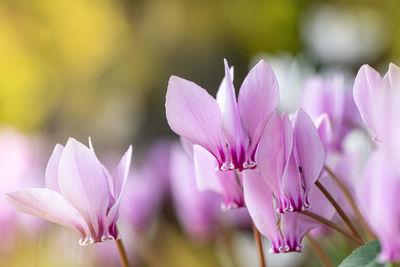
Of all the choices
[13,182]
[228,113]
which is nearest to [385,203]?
[228,113]

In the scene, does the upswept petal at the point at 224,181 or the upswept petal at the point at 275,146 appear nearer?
the upswept petal at the point at 275,146

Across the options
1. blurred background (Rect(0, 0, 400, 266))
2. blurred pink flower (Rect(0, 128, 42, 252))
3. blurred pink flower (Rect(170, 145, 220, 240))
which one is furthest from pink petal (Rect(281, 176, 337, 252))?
blurred background (Rect(0, 0, 400, 266))

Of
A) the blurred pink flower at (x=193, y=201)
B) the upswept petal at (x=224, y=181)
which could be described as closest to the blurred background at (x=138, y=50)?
the blurred pink flower at (x=193, y=201)

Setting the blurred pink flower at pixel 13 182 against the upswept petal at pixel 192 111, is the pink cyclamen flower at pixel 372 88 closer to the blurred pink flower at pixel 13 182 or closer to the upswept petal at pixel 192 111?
the upswept petal at pixel 192 111

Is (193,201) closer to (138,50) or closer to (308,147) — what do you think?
(308,147)

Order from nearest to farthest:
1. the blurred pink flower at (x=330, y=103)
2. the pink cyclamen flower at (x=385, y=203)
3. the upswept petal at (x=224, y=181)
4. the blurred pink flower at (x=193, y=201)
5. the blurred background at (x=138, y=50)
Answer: the pink cyclamen flower at (x=385, y=203) < the upswept petal at (x=224, y=181) < the blurred pink flower at (x=330, y=103) < the blurred pink flower at (x=193, y=201) < the blurred background at (x=138, y=50)

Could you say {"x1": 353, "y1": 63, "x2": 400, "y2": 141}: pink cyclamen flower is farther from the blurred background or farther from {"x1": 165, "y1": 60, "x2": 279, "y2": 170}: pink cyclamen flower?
the blurred background

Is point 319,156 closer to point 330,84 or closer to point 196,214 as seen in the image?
point 330,84

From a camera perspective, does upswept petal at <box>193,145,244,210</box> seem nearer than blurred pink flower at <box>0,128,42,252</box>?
Yes
